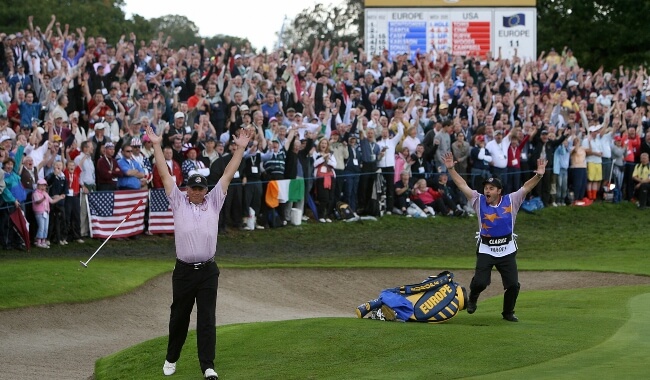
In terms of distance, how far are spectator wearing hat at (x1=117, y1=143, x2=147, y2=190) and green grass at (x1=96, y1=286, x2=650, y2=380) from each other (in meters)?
10.3

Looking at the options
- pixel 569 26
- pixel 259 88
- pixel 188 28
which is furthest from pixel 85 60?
pixel 188 28

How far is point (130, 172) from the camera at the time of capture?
24.6m

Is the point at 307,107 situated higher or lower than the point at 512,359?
→ higher

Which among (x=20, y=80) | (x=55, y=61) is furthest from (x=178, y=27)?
(x=20, y=80)

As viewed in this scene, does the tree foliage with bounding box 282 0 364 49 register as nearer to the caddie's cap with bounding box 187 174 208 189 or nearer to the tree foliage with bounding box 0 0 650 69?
the tree foliage with bounding box 0 0 650 69

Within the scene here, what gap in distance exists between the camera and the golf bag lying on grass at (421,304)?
14195mm

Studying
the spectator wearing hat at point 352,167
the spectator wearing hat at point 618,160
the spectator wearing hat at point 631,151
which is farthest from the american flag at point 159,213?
the spectator wearing hat at point 631,151

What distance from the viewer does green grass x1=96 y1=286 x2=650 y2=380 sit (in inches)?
449

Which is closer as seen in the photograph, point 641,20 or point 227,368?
point 227,368

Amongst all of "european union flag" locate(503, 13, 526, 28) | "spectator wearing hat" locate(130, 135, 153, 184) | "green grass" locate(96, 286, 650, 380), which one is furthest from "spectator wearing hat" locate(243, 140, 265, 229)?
"european union flag" locate(503, 13, 526, 28)

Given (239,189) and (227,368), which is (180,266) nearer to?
(227,368)

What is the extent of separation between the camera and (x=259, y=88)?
29188 mm

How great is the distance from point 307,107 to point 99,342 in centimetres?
1383

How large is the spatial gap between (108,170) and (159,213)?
1.81 m
